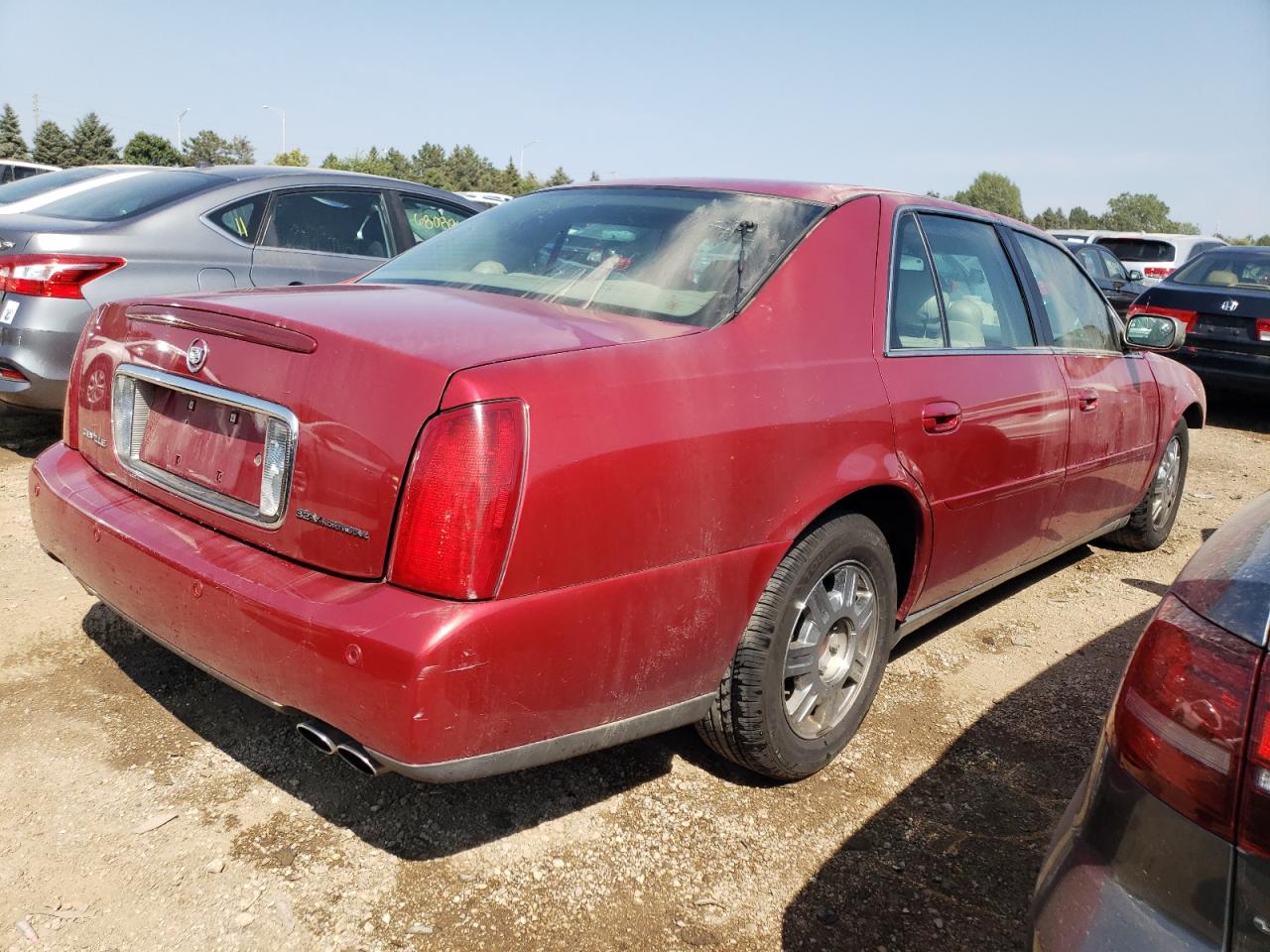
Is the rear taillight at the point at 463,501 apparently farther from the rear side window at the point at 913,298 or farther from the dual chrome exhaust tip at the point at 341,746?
→ the rear side window at the point at 913,298

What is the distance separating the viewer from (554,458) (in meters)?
1.91

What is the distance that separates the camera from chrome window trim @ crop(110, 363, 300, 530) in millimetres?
2055

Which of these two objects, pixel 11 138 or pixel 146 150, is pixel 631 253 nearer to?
pixel 146 150

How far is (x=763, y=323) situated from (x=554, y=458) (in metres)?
0.76

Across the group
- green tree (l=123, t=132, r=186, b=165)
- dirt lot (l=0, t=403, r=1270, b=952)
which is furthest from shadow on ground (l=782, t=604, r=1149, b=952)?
green tree (l=123, t=132, r=186, b=165)

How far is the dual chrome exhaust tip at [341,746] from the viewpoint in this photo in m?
1.93

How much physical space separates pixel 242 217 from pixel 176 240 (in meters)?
0.42

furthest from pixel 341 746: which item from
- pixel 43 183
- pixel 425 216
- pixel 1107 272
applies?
pixel 1107 272

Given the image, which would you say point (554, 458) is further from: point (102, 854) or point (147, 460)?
point (102, 854)

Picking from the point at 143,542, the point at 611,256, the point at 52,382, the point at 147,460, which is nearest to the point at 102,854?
the point at 143,542

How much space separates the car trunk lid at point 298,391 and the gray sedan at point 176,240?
243 cm

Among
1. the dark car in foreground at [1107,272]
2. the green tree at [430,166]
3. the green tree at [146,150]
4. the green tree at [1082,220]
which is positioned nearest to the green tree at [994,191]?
the green tree at [1082,220]

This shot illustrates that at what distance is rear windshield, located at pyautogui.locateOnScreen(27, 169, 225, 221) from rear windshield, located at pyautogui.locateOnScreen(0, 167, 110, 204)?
0.41 meters

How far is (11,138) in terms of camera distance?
65562 millimetres
